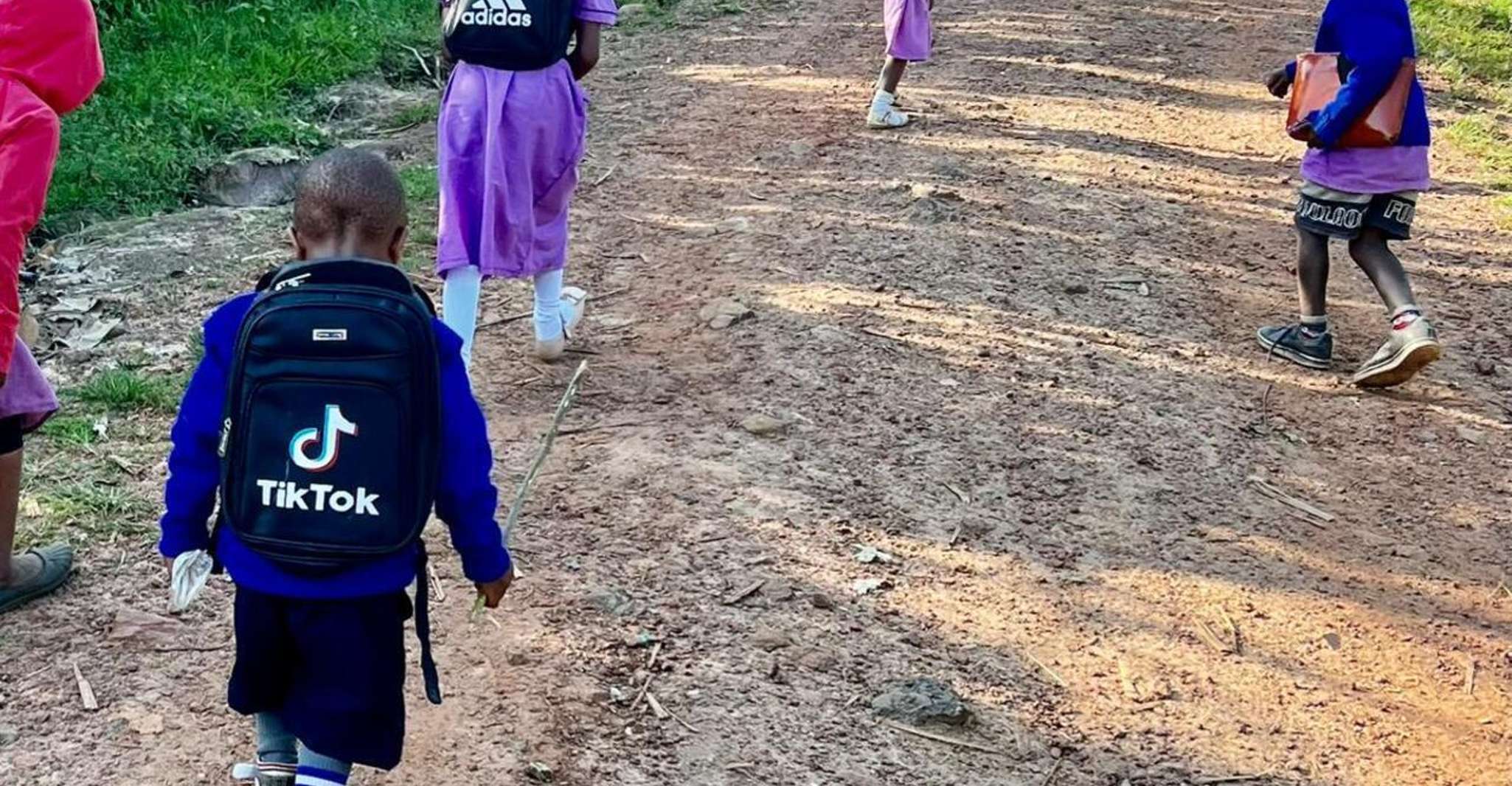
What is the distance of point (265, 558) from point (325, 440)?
0.27 meters

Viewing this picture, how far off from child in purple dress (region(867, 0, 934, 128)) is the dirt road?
42 cm

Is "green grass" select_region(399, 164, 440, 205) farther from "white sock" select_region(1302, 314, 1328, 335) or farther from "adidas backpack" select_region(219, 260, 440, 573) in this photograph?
Result: "adidas backpack" select_region(219, 260, 440, 573)

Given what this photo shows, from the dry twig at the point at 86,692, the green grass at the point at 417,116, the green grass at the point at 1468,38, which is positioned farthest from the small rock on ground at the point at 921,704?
the green grass at the point at 1468,38

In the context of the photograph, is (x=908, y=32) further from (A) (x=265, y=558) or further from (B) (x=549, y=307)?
(A) (x=265, y=558)

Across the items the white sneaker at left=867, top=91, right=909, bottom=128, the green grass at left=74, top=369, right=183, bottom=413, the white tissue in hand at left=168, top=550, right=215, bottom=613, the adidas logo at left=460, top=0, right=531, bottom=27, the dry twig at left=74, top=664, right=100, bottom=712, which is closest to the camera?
the white tissue in hand at left=168, top=550, right=215, bottom=613

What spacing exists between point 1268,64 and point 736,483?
7.03 meters

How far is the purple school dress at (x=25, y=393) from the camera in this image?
3746 mm

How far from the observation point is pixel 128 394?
16.7ft

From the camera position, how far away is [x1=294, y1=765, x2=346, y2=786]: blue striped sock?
2.85 metres

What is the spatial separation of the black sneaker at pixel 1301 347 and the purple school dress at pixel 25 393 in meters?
4.28

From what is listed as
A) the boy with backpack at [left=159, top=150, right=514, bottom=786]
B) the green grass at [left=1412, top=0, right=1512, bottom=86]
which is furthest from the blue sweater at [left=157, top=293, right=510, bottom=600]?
the green grass at [left=1412, top=0, right=1512, bottom=86]

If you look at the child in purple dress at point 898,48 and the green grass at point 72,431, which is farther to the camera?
the child in purple dress at point 898,48

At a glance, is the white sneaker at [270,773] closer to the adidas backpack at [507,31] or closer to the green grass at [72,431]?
the green grass at [72,431]

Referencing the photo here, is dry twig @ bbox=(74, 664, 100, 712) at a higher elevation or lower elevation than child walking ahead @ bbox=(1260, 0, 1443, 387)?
lower
